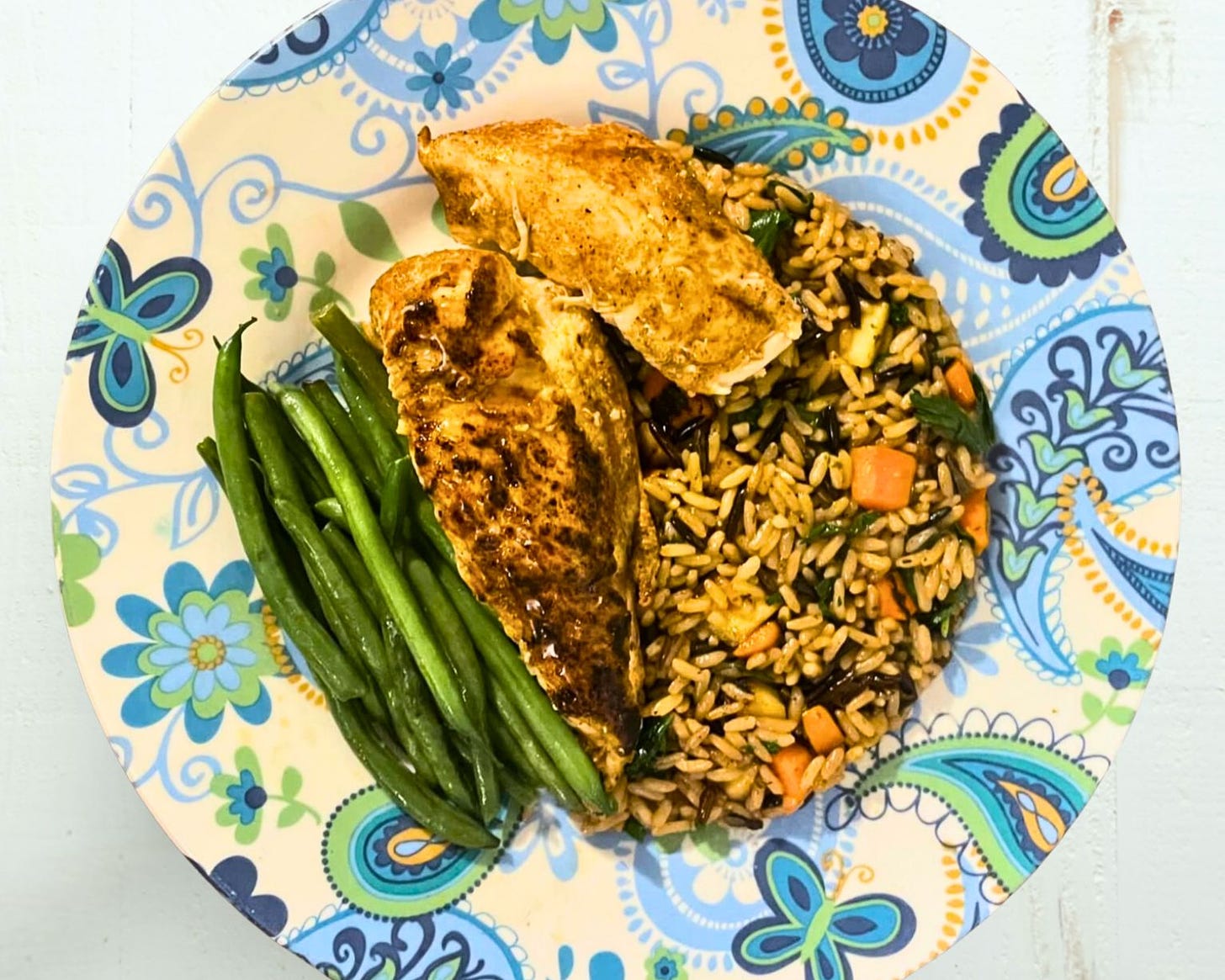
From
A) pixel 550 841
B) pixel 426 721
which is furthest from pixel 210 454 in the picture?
pixel 550 841

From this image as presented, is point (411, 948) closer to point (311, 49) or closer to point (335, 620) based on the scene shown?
point (335, 620)

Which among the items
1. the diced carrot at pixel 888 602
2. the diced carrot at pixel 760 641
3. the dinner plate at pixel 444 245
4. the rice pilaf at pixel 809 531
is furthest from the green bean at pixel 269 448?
the diced carrot at pixel 888 602

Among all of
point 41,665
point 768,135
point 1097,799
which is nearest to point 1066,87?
point 768,135

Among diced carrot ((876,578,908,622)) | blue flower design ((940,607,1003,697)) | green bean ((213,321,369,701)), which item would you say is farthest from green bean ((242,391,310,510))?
blue flower design ((940,607,1003,697))

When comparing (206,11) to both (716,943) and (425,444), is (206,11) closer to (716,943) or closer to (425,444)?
(425,444)

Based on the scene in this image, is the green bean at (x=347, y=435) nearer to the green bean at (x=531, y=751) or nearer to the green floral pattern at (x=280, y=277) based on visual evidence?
the green floral pattern at (x=280, y=277)

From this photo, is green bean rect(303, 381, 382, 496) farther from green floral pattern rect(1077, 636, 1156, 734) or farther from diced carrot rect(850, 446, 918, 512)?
green floral pattern rect(1077, 636, 1156, 734)
